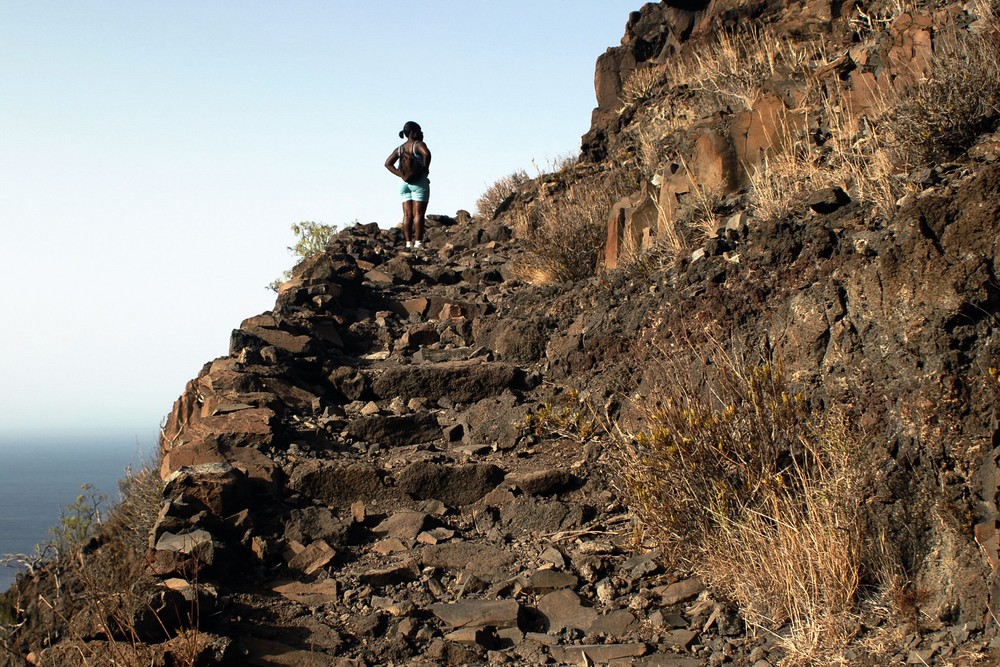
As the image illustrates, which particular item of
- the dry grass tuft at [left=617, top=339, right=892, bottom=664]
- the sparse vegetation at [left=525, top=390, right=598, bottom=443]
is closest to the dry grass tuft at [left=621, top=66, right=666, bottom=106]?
the sparse vegetation at [left=525, top=390, right=598, bottom=443]

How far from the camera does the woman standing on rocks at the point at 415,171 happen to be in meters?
11.3

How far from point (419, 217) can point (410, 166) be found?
75 cm

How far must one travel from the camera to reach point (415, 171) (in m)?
11.4

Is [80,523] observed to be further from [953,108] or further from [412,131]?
[412,131]

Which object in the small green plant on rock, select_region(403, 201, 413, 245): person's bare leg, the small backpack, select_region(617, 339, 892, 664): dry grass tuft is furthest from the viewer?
select_region(403, 201, 413, 245): person's bare leg

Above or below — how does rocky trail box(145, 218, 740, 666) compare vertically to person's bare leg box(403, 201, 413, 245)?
below

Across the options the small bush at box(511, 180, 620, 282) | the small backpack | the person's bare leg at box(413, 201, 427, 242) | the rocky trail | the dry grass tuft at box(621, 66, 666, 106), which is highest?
the dry grass tuft at box(621, 66, 666, 106)

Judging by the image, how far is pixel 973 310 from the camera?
12.0 feet

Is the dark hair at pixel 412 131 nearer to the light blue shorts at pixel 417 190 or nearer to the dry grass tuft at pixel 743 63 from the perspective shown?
the light blue shorts at pixel 417 190

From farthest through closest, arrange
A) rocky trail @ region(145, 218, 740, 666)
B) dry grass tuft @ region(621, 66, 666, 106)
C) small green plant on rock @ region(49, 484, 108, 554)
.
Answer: dry grass tuft @ region(621, 66, 666, 106) < small green plant on rock @ region(49, 484, 108, 554) < rocky trail @ region(145, 218, 740, 666)

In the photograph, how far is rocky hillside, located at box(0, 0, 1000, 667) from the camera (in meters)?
3.36

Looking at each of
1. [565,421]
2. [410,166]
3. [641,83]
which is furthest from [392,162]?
[565,421]

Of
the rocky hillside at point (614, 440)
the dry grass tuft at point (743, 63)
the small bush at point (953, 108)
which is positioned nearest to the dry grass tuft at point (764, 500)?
the rocky hillside at point (614, 440)

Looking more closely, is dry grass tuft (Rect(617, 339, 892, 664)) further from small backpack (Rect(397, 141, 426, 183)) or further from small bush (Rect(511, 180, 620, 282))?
small backpack (Rect(397, 141, 426, 183))
